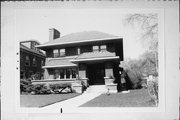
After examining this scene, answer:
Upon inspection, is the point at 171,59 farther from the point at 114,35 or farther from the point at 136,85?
the point at 114,35

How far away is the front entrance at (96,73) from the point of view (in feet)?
18.0

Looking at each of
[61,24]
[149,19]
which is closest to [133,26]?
[149,19]

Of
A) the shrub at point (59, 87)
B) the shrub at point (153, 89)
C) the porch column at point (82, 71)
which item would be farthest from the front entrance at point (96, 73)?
the shrub at point (153, 89)

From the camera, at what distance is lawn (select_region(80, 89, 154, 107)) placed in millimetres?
4840

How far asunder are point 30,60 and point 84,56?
1.50 m

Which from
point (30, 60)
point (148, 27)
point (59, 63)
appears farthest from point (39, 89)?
point (148, 27)

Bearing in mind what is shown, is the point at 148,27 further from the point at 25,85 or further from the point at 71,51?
the point at 25,85

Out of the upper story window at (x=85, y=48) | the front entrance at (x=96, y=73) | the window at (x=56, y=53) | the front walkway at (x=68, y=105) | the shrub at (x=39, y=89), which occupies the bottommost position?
the front walkway at (x=68, y=105)

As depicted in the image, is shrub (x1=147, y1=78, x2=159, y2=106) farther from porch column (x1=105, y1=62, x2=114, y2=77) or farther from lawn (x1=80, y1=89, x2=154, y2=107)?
porch column (x1=105, y1=62, x2=114, y2=77)

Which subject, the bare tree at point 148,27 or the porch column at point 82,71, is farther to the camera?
the porch column at point 82,71

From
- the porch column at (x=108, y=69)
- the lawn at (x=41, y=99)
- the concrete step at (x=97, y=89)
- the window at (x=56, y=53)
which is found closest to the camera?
the lawn at (x=41, y=99)

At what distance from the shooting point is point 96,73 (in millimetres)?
5617

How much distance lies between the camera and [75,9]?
495 centimetres

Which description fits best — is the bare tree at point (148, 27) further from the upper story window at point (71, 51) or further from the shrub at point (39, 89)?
the shrub at point (39, 89)
